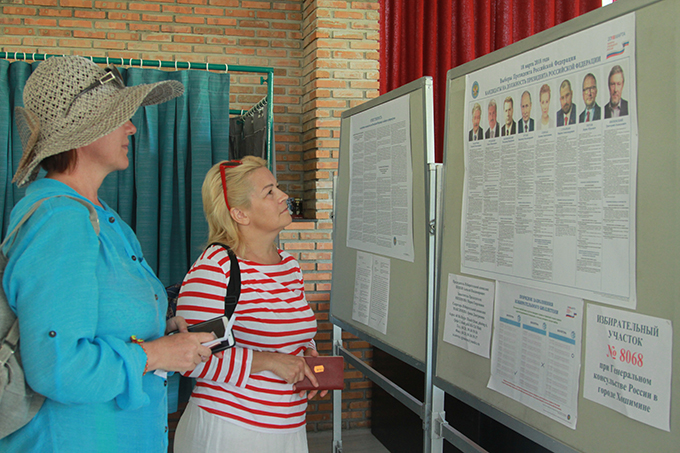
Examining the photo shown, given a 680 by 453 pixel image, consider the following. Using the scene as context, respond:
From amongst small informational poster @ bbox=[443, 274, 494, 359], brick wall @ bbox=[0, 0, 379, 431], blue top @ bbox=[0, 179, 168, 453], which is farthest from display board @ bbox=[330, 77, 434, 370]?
brick wall @ bbox=[0, 0, 379, 431]

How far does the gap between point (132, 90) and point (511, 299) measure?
1.15 metres

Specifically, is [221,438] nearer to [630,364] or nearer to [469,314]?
[469,314]

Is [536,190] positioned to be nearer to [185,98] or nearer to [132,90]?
[132,90]

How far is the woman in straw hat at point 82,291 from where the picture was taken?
3.59ft

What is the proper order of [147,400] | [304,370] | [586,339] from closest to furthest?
[586,339] < [147,400] < [304,370]

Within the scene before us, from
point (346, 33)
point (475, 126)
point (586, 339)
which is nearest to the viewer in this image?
point (586, 339)

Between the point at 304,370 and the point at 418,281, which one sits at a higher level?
the point at 418,281

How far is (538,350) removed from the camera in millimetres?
1299

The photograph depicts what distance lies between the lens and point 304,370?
1818 millimetres

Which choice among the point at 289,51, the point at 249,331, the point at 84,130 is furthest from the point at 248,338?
the point at 289,51

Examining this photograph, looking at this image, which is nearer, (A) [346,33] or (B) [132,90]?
(B) [132,90]

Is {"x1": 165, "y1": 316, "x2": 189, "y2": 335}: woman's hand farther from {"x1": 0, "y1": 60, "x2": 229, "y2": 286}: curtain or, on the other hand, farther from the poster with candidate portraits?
{"x1": 0, "y1": 60, "x2": 229, "y2": 286}: curtain

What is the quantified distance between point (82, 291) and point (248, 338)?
80 cm

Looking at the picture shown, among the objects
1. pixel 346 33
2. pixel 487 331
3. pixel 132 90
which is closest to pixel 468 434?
pixel 487 331
